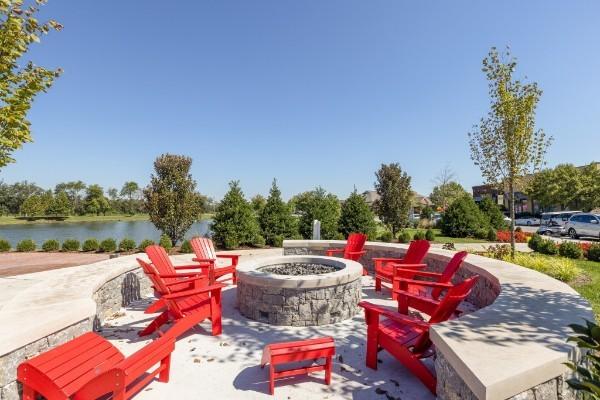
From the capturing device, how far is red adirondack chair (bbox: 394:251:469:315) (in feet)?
13.8

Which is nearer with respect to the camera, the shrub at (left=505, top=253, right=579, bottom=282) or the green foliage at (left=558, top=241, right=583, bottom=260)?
the shrub at (left=505, top=253, right=579, bottom=282)

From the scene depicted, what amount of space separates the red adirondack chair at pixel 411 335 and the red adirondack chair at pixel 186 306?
2244mm

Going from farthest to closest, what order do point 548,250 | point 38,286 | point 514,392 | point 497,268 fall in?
point 548,250 < point 497,268 < point 38,286 < point 514,392

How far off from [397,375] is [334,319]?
1706mm

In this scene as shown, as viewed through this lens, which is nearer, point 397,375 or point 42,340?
point 42,340

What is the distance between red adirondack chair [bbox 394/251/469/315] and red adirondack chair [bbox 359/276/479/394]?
0.57 metres

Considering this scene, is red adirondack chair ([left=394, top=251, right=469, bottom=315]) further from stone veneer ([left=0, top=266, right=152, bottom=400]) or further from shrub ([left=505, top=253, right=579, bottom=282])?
stone veneer ([left=0, top=266, right=152, bottom=400])

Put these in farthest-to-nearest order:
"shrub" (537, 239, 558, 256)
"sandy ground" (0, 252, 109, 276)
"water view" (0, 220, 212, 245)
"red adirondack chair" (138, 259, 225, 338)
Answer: "water view" (0, 220, 212, 245), "shrub" (537, 239, 558, 256), "sandy ground" (0, 252, 109, 276), "red adirondack chair" (138, 259, 225, 338)

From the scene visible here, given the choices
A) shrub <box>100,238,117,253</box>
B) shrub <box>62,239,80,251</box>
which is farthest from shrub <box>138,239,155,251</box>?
shrub <box>62,239,80,251</box>

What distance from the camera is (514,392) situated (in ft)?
6.70

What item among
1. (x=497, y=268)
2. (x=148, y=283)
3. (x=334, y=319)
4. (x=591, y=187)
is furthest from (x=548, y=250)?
(x=591, y=187)

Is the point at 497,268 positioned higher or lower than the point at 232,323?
higher

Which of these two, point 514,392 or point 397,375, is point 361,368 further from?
point 514,392

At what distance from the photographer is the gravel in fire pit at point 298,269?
6285 mm
